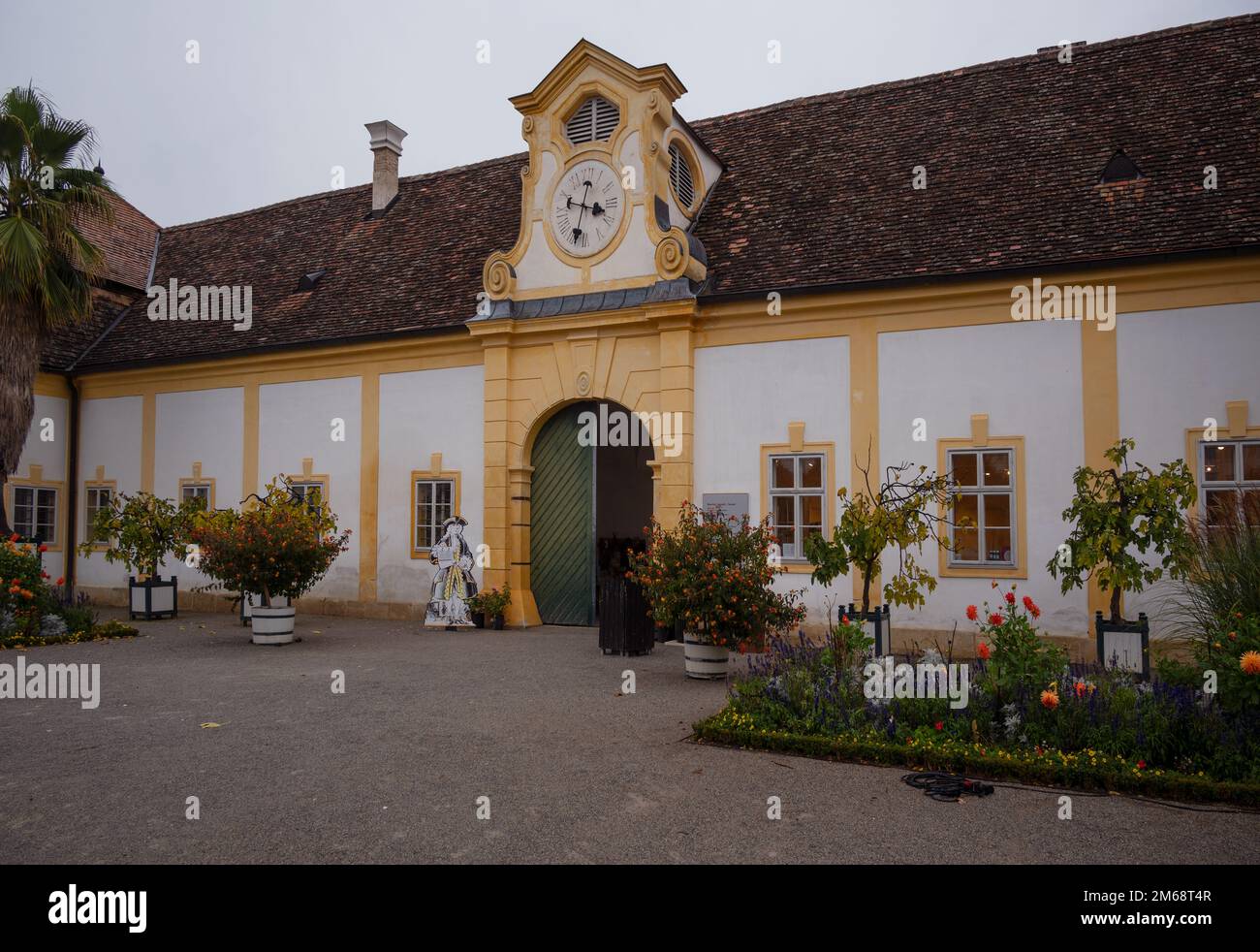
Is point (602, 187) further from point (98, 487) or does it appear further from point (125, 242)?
point (125, 242)

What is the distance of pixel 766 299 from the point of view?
13.7 m

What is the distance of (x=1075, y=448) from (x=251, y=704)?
9.80 metres

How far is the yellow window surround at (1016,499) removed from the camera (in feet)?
39.8

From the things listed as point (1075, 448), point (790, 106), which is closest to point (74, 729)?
point (1075, 448)

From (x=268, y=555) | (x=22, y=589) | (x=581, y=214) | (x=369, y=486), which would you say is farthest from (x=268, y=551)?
(x=581, y=214)

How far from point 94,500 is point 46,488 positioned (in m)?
0.91

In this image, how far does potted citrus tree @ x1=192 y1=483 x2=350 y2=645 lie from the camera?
12.9 meters

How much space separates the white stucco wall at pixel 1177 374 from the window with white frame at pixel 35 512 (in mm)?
19209

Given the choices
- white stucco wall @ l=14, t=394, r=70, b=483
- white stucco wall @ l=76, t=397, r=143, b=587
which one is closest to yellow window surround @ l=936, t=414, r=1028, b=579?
white stucco wall @ l=76, t=397, r=143, b=587

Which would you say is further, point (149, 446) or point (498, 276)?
point (149, 446)

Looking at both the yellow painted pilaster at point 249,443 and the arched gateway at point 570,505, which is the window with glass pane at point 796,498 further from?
the yellow painted pilaster at point 249,443

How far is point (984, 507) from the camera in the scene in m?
12.4

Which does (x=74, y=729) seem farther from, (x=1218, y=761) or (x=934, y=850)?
(x=1218, y=761)

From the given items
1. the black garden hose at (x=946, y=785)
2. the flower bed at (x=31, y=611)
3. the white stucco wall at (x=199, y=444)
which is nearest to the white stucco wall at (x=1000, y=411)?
the black garden hose at (x=946, y=785)
